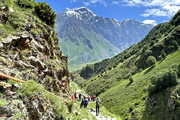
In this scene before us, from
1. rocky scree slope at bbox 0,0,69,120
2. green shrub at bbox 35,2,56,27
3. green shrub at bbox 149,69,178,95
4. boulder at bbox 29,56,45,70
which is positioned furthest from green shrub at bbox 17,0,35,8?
green shrub at bbox 149,69,178,95

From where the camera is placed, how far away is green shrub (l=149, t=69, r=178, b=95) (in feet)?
177


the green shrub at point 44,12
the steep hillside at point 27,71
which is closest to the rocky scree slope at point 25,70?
the steep hillside at point 27,71

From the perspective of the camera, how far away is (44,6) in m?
25.5

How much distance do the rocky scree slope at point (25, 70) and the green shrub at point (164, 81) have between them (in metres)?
47.9

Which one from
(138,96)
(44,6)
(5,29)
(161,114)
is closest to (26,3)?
(44,6)

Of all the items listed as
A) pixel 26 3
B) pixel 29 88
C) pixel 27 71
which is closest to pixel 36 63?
pixel 27 71

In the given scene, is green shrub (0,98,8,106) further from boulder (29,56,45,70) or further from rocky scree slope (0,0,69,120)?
boulder (29,56,45,70)

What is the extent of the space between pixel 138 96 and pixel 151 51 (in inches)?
2367

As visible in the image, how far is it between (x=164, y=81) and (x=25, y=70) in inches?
2263

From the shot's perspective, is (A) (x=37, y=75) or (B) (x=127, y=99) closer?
(A) (x=37, y=75)

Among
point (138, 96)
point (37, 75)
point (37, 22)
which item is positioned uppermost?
point (37, 22)

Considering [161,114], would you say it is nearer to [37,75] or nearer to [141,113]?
[141,113]

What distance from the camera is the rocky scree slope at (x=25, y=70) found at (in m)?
9.79

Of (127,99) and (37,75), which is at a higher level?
(37,75)
